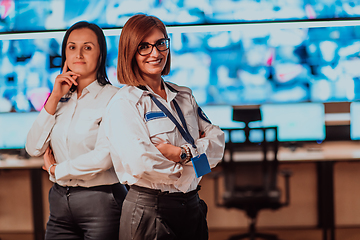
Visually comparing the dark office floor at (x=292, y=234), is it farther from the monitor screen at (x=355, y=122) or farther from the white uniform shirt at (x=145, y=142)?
the white uniform shirt at (x=145, y=142)

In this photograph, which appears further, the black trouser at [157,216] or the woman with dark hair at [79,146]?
the woman with dark hair at [79,146]

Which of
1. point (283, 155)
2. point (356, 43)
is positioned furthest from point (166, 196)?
point (356, 43)

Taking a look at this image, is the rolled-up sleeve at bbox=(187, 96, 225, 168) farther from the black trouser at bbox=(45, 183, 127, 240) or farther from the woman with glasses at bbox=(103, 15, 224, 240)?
the black trouser at bbox=(45, 183, 127, 240)

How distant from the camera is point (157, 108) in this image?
4.58ft

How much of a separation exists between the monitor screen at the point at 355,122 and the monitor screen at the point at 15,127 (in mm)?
3610

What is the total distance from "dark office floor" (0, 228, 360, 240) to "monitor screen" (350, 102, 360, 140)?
1.06m

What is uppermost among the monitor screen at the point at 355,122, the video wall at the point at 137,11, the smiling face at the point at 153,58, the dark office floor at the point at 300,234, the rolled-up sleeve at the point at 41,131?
the video wall at the point at 137,11

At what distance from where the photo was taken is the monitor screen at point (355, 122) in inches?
147

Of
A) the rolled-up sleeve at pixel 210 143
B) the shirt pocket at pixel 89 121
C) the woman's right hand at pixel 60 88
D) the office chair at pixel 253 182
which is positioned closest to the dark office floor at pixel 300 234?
the office chair at pixel 253 182

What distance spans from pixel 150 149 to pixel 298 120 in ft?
9.20

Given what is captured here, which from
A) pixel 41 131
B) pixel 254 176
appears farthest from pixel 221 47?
pixel 41 131

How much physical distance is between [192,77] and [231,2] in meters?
0.97

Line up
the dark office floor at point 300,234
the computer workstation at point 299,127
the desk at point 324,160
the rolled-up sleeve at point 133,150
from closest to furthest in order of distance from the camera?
1. the rolled-up sleeve at point 133,150
2. the desk at point 324,160
3. the dark office floor at point 300,234
4. the computer workstation at point 299,127

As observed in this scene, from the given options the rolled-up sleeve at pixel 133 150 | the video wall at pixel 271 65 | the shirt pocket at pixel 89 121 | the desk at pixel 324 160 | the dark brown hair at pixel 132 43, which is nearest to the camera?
the rolled-up sleeve at pixel 133 150
